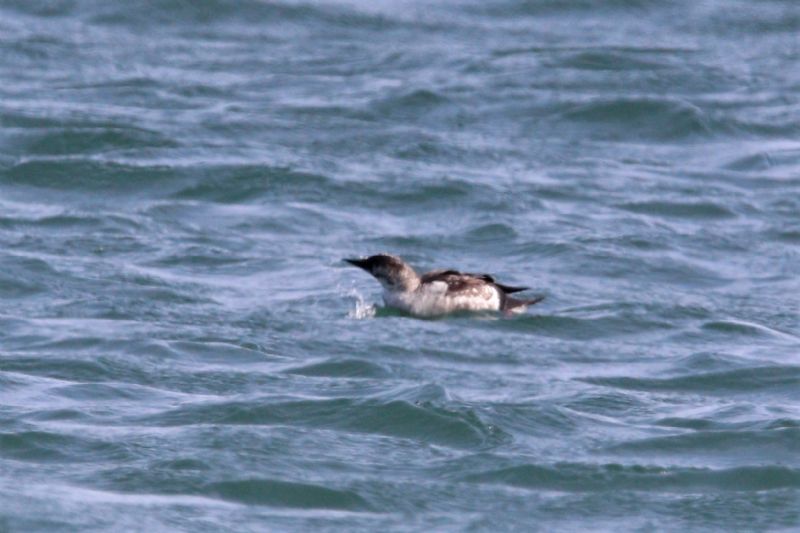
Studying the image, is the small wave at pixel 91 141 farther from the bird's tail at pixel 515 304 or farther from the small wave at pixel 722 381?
the small wave at pixel 722 381

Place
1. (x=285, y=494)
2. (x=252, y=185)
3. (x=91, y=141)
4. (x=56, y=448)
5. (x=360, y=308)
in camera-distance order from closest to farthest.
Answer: (x=285, y=494) → (x=56, y=448) → (x=360, y=308) → (x=252, y=185) → (x=91, y=141)

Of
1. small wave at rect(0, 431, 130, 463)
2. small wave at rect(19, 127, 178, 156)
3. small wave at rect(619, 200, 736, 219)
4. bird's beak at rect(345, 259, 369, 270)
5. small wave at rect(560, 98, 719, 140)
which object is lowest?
small wave at rect(0, 431, 130, 463)

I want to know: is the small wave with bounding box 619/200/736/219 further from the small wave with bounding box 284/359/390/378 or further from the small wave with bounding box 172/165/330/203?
the small wave with bounding box 284/359/390/378

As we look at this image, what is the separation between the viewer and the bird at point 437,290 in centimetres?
1327

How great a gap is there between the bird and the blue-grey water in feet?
0.50

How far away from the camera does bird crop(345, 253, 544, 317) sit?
43.5 feet

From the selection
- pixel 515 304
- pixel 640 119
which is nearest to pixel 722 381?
pixel 515 304

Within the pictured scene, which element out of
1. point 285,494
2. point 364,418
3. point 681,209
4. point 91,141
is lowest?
point 285,494

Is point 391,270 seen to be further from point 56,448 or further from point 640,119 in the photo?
point 640,119

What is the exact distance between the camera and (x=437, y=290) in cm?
1342

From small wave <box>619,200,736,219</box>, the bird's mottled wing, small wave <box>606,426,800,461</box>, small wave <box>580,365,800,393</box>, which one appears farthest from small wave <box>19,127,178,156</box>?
small wave <box>606,426,800,461</box>

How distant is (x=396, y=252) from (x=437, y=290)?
197cm

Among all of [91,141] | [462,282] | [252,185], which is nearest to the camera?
[462,282]

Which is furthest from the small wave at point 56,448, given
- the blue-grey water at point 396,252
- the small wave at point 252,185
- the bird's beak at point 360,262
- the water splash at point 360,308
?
the small wave at point 252,185
